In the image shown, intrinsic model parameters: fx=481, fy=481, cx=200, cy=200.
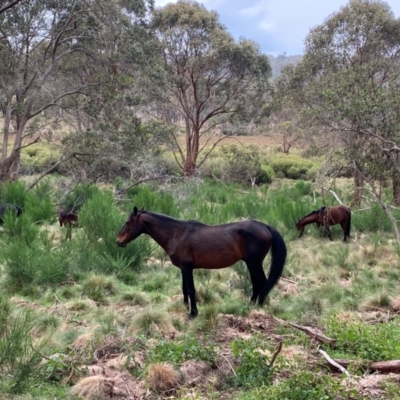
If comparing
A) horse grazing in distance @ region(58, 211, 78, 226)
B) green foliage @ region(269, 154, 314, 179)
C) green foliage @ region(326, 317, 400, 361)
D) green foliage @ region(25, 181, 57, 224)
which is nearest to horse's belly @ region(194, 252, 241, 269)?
green foliage @ region(326, 317, 400, 361)

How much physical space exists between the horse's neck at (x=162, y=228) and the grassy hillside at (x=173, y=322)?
0.77m

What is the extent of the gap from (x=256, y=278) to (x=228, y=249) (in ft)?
1.67

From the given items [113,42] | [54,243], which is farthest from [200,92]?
[54,243]

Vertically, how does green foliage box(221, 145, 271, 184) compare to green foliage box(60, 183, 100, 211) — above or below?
above

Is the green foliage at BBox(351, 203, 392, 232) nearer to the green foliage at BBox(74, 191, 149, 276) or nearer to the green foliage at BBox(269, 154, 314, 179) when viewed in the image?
the green foliage at BBox(74, 191, 149, 276)

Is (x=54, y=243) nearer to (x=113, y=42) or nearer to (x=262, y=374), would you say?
(x=262, y=374)

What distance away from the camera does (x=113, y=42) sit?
18797 mm

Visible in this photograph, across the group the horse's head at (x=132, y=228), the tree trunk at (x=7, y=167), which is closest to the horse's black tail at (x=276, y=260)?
the horse's head at (x=132, y=228)

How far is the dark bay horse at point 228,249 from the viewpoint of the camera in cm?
580

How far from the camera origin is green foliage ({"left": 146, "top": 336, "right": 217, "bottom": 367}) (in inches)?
162

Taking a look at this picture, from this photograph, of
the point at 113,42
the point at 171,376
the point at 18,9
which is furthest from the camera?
the point at 113,42

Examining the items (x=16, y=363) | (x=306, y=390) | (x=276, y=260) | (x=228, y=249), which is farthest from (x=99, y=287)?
(x=306, y=390)

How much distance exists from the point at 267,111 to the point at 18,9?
13.6 meters

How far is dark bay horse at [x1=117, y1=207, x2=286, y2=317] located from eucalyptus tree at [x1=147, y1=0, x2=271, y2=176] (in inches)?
670
